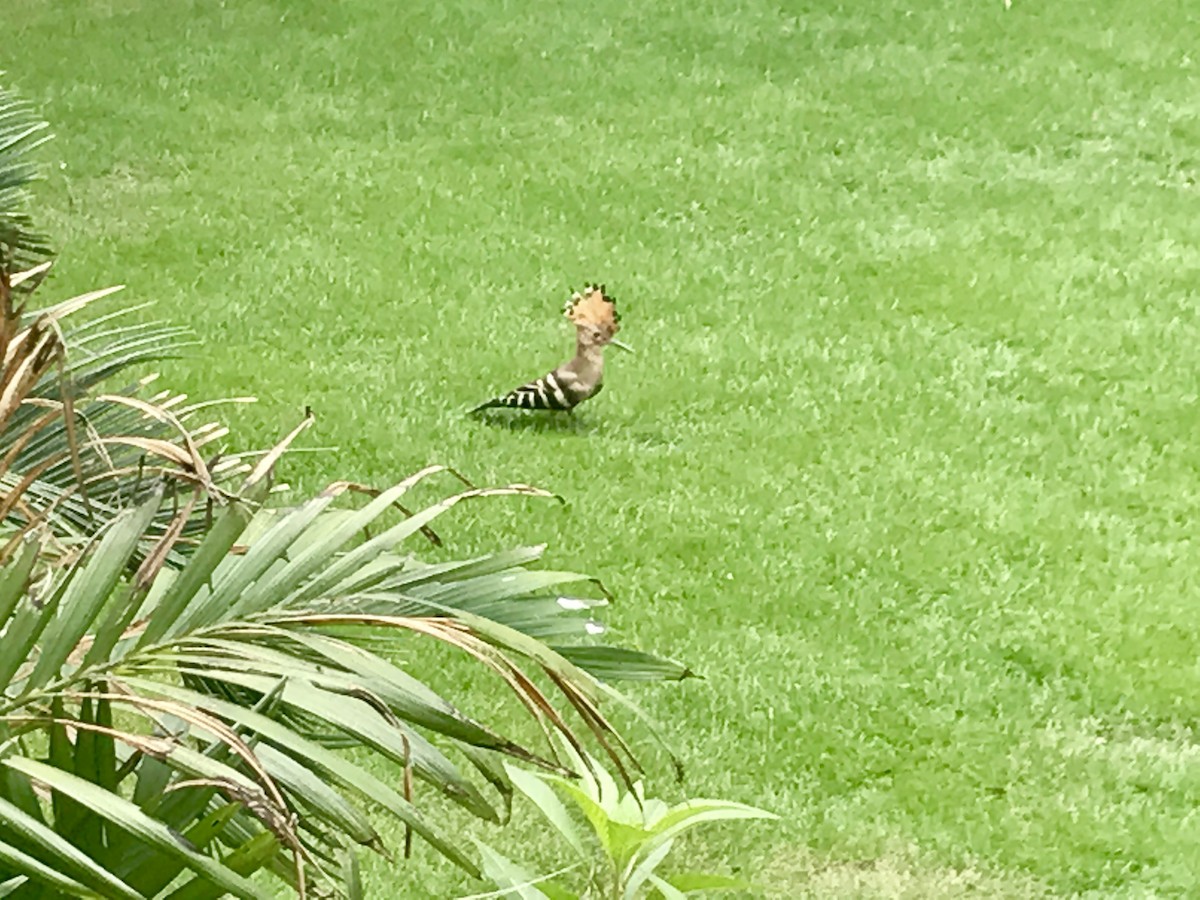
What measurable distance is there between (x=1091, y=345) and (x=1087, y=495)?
75 centimetres

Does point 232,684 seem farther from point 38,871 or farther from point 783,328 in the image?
point 783,328

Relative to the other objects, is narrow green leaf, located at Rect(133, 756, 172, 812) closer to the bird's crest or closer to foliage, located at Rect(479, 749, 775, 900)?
foliage, located at Rect(479, 749, 775, 900)

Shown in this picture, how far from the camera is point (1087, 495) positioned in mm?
3039

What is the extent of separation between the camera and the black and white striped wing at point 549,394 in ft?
10.4

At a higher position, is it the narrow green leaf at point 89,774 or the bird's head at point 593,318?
the narrow green leaf at point 89,774

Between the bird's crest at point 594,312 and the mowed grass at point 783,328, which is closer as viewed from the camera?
the mowed grass at point 783,328

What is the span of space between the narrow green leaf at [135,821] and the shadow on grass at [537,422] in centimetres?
249

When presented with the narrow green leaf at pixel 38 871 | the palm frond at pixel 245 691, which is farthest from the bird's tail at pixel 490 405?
the narrow green leaf at pixel 38 871

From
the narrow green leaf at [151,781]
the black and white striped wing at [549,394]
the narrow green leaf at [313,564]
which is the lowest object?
the black and white striped wing at [549,394]

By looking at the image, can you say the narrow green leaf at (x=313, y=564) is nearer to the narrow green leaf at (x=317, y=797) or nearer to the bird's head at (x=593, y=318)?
the narrow green leaf at (x=317, y=797)

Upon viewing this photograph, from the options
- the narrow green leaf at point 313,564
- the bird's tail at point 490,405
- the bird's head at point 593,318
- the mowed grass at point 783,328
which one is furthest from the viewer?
the bird's tail at point 490,405

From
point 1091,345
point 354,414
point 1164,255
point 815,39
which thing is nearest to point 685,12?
point 815,39

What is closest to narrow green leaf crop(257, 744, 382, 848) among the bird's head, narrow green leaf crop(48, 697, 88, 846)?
narrow green leaf crop(48, 697, 88, 846)

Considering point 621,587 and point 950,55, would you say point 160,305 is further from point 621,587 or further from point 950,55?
point 950,55
